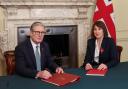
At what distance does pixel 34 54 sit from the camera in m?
2.62

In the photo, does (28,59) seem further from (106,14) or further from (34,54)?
(106,14)

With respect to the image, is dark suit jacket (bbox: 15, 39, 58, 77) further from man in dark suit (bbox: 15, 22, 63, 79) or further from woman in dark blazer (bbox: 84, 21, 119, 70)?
woman in dark blazer (bbox: 84, 21, 119, 70)

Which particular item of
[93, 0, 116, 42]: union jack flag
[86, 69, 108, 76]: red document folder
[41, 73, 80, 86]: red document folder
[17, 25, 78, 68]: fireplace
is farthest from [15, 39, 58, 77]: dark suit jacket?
[93, 0, 116, 42]: union jack flag

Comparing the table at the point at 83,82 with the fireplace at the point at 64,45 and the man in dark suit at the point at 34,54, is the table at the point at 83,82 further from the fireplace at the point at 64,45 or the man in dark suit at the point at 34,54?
the fireplace at the point at 64,45

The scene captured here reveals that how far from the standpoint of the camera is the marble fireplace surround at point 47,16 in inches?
161

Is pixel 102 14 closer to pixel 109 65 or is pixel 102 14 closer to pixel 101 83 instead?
pixel 109 65

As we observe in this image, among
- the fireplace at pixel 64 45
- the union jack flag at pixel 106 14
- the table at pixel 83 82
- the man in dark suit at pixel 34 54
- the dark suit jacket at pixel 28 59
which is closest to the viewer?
the table at pixel 83 82

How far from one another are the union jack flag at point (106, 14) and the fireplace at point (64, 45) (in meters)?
0.52

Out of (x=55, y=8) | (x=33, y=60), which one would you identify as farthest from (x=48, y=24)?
(x=33, y=60)

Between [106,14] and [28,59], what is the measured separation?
2258 mm

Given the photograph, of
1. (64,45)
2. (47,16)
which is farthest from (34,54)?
(64,45)

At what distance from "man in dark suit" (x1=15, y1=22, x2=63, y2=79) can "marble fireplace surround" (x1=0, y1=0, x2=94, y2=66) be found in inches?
60.3

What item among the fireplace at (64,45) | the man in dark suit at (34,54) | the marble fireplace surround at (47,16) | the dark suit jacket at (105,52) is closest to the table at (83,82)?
the man in dark suit at (34,54)

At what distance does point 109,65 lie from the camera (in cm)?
277
